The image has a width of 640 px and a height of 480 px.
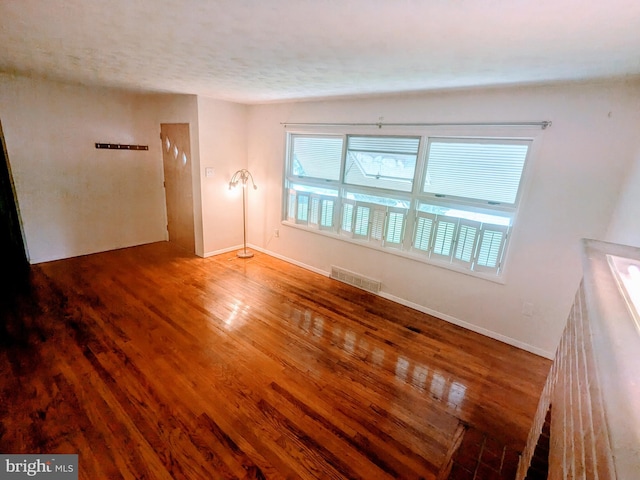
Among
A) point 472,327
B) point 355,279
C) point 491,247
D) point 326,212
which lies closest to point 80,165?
point 326,212

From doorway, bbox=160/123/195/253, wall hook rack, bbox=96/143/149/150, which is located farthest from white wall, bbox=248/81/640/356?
wall hook rack, bbox=96/143/149/150

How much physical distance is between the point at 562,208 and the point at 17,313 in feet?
15.7

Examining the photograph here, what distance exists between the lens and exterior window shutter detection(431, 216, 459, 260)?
289 cm

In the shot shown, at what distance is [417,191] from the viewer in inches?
120

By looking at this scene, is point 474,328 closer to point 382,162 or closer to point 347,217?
point 347,217

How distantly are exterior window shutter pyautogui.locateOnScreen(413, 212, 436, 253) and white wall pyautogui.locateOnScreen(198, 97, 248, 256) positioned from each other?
268 centimetres

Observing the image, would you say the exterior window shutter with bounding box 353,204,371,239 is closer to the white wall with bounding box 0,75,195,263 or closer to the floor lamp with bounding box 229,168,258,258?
the floor lamp with bounding box 229,168,258,258

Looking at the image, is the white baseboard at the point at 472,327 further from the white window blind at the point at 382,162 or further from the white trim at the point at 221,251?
the white trim at the point at 221,251


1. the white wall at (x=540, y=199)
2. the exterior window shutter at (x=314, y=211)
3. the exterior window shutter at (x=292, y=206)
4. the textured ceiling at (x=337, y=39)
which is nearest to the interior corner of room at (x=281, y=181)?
the white wall at (x=540, y=199)

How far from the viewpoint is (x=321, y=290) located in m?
3.55

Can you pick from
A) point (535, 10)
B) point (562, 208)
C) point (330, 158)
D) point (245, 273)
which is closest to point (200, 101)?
point (330, 158)

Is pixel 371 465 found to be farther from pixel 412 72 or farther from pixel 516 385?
pixel 412 72

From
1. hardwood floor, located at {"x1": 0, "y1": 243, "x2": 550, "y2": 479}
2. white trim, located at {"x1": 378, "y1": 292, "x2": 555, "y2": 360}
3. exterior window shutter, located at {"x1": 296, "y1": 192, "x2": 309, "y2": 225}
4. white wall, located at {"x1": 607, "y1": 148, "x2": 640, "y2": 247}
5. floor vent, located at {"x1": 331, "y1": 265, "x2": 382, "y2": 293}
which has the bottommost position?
hardwood floor, located at {"x1": 0, "y1": 243, "x2": 550, "y2": 479}

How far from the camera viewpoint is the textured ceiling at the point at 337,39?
1226mm
